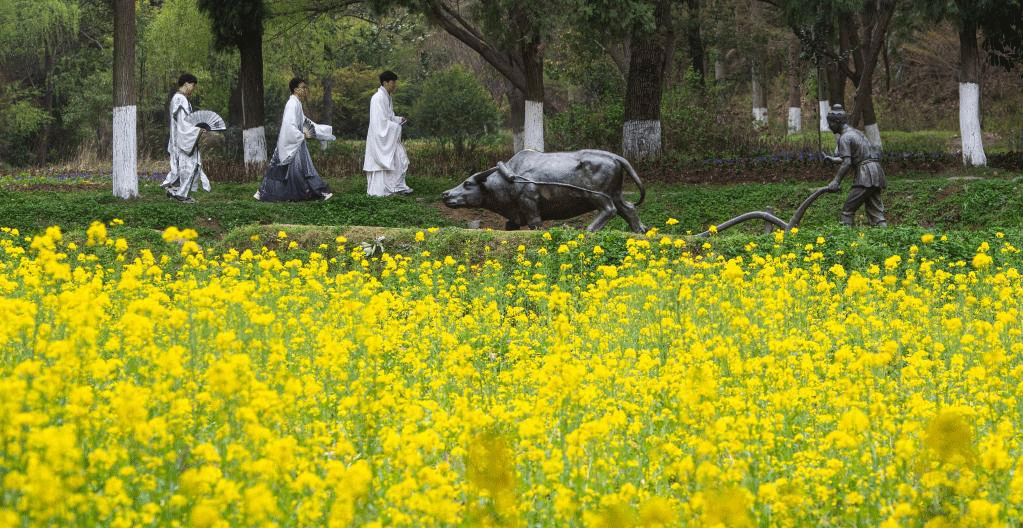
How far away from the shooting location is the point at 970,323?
8.04 metres

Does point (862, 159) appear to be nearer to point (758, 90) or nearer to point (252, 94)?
point (252, 94)

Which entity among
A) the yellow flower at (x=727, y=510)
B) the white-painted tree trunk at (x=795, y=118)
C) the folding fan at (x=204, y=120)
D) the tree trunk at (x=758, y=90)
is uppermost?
the tree trunk at (x=758, y=90)

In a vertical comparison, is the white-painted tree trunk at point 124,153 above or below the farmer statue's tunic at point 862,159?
above

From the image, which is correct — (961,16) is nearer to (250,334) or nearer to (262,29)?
(262,29)

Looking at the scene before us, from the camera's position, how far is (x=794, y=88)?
114 ft

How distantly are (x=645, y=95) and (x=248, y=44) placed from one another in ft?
22.5

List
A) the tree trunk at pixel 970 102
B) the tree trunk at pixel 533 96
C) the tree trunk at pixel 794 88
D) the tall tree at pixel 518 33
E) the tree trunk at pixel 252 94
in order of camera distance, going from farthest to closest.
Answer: the tree trunk at pixel 794 88, the tree trunk at pixel 252 94, the tree trunk at pixel 970 102, the tree trunk at pixel 533 96, the tall tree at pixel 518 33

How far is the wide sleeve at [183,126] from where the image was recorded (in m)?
18.2

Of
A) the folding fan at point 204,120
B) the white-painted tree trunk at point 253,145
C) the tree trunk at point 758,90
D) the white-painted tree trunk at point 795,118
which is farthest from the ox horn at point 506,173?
the white-painted tree trunk at point 795,118

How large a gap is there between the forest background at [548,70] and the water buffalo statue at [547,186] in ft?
23.0

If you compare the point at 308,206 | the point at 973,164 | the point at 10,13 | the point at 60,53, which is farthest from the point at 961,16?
the point at 60,53

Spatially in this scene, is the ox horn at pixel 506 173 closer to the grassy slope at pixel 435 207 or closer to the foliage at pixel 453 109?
the grassy slope at pixel 435 207

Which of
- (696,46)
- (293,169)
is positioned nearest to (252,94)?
(293,169)

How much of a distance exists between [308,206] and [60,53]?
81.6 ft
